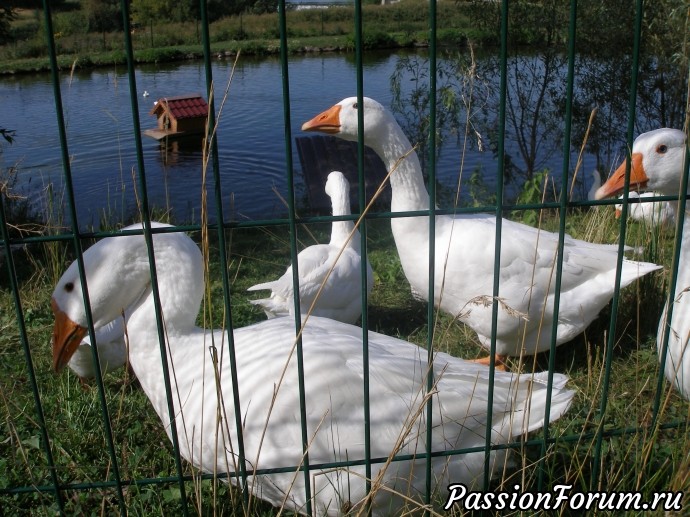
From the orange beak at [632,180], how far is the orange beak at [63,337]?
2.71 metres

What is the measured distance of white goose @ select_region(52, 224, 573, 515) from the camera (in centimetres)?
272

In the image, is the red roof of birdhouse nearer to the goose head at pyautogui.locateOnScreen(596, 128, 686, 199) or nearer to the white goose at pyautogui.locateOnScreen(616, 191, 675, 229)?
the white goose at pyautogui.locateOnScreen(616, 191, 675, 229)

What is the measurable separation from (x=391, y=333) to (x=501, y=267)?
1.17 metres

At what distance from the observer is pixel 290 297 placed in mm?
4938

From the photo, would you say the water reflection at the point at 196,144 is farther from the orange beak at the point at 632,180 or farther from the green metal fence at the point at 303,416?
the green metal fence at the point at 303,416

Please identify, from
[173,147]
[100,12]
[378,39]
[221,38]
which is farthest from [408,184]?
[221,38]

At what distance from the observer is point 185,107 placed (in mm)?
14633

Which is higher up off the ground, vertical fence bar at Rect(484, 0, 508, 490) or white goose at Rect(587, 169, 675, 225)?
vertical fence bar at Rect(484, 0, 508, 490)

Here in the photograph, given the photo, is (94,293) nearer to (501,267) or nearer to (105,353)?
(105,353)

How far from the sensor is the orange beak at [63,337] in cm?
297

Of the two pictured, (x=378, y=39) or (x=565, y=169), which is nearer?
(x=565, y=169)

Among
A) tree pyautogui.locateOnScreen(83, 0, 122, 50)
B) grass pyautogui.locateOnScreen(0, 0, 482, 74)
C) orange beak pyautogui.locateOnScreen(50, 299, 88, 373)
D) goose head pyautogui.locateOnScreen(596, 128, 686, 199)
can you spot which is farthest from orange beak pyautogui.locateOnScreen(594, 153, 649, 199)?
tree pyautogui.locateOnScreen(83, 0, 122, 50)

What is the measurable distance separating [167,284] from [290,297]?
75.5 inches

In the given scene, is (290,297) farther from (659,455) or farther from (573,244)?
(659,455)
